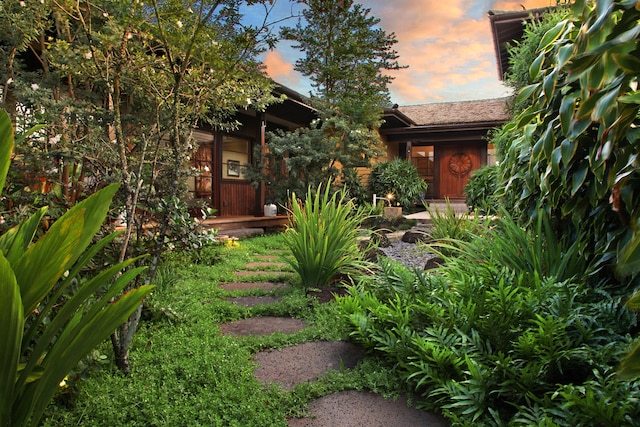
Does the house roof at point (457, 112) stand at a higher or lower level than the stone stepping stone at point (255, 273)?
higher

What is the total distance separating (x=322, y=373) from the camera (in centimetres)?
173

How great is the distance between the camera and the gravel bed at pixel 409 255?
14.5 ft

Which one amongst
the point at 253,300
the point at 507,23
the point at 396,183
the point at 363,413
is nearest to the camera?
the point at 363,413

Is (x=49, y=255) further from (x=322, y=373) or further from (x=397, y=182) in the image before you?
(x=397, y=182)

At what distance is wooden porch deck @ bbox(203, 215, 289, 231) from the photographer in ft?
22.5

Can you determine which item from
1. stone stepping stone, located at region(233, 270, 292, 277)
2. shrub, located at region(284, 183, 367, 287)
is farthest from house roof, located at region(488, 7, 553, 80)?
stone stepping stone, located at region(233, 270, 292, 277)

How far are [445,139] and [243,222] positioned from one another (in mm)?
8374

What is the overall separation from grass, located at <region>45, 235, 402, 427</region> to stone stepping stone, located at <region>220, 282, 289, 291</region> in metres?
0.67

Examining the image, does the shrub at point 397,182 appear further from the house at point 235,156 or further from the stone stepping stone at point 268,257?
the stone stepping stone at point 268,257

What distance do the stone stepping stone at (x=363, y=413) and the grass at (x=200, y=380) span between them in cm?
4

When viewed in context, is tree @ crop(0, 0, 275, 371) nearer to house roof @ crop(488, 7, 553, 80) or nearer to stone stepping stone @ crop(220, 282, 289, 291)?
stone stepping stone @ crop(220, 282, 289, 291)

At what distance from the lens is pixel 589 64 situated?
2.79ft

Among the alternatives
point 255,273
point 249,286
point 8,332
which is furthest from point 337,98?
point 8,332

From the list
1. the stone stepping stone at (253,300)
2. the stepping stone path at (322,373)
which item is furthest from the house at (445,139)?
the stepping stone path at (322,373)
